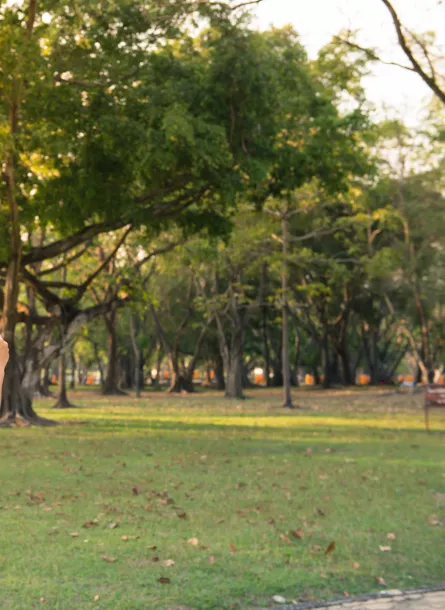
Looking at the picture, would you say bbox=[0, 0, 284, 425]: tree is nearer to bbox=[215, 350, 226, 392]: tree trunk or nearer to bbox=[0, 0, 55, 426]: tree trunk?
bbox=[0, 0, 55, 426]: tree trunk

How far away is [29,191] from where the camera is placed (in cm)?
2114

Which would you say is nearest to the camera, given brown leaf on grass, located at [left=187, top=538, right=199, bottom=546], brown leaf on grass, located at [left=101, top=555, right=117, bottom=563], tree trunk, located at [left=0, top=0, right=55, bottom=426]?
brown leaf on grass, located at [left=101, top=555, right=117, bottom=563]

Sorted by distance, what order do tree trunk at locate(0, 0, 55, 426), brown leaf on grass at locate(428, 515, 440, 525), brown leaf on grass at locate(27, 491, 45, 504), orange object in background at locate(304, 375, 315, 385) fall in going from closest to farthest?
brown leaf on grass at locate(428, 515, 440, 525) < brown leaf on grass at locate(27, 491, 45, 504) < tree trunk at locate(0, 0, 55, 426) < orange object in background at locate(304, 375, 315, 385)

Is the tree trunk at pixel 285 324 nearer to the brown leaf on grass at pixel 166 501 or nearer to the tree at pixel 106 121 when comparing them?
the tree at pixel 106 121

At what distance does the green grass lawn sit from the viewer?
6.45 m

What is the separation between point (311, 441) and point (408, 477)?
19.6 feet

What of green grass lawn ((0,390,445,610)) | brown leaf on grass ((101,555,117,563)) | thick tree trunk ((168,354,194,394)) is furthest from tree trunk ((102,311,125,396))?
brown leaf on grass ((101,555,117,563))

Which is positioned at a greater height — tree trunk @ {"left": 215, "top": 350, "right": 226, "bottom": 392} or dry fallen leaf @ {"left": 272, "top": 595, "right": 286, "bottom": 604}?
tree trunk @ {"left": 215, "top": 350, "right": 226, "bottom": 392}

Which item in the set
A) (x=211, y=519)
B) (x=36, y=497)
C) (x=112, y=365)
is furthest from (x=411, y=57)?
(x=112, y=365)

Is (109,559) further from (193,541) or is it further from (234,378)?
(234,378)

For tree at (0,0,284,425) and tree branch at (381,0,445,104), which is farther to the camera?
tree at (0,0,284,425)

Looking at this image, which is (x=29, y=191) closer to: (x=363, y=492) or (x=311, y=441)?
(x=311, y=441)

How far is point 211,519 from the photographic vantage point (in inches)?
368

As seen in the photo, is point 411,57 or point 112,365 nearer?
point 411,57
